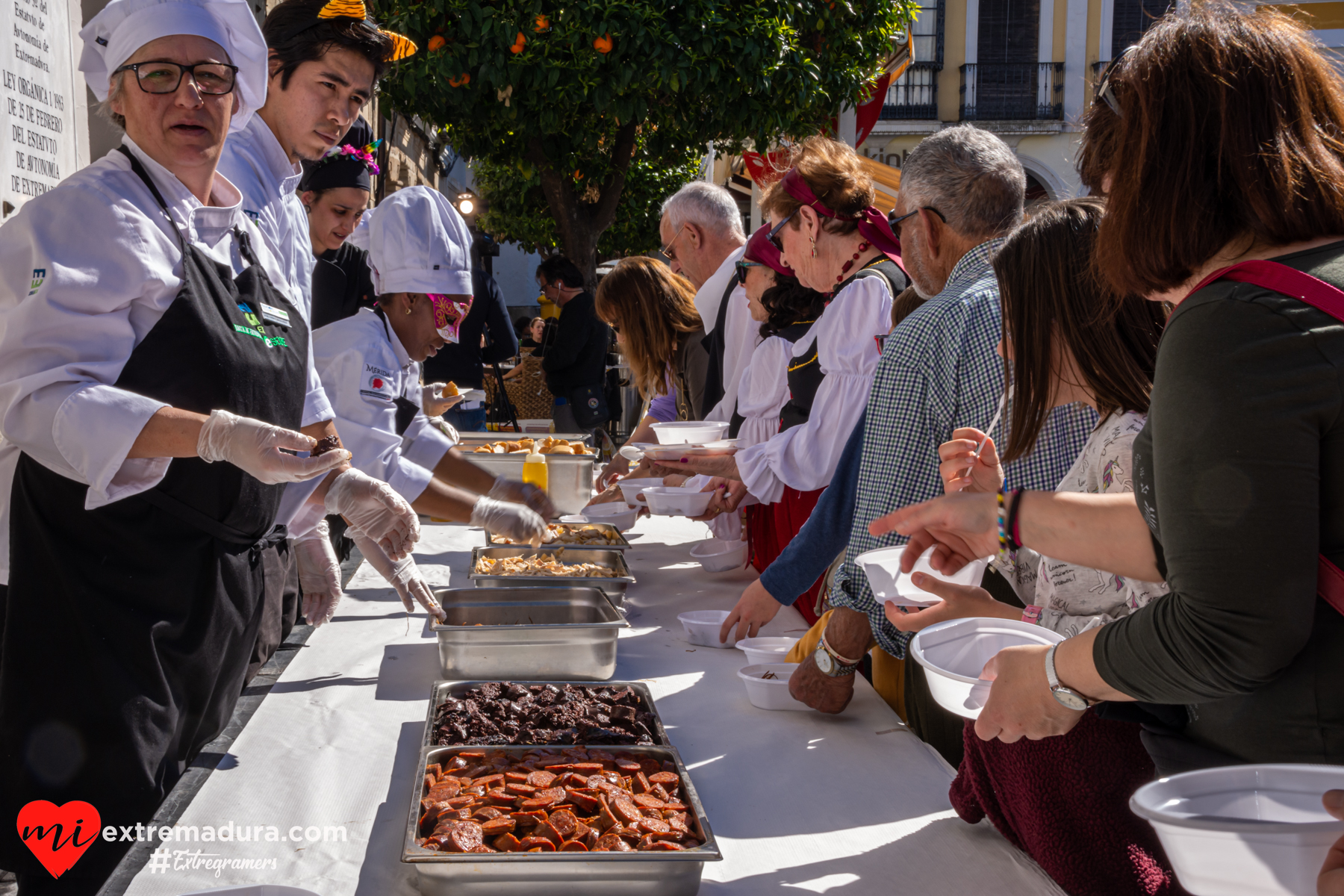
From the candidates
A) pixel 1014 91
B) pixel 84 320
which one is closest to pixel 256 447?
pixel 84 320

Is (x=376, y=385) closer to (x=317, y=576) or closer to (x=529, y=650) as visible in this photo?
(x=317, y=576)

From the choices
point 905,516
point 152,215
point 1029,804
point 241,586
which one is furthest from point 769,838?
point 152,215

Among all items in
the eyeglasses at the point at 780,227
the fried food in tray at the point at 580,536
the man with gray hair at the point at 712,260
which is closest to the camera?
the eyeglasses at the point at 780,227

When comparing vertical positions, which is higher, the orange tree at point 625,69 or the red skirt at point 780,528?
the orange tree at point 625,69

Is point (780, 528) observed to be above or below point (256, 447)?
below

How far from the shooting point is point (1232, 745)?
884mm

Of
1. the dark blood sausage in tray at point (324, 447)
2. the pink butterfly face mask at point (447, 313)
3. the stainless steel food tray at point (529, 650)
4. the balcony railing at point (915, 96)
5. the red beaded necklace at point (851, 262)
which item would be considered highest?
the balcony railing at point (915, 96)

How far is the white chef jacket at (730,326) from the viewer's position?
3.55 metres

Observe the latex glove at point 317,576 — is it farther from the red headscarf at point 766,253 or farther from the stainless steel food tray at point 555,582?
the red headscarf at point 766,253

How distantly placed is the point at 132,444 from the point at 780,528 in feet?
5.90

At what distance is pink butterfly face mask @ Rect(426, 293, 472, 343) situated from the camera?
8.84ft

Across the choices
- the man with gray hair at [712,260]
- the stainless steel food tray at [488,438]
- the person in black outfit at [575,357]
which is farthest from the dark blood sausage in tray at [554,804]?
the person in black outfit at [575,357]

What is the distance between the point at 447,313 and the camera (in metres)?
2.71

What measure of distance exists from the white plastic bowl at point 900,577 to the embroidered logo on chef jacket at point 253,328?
109 cm
